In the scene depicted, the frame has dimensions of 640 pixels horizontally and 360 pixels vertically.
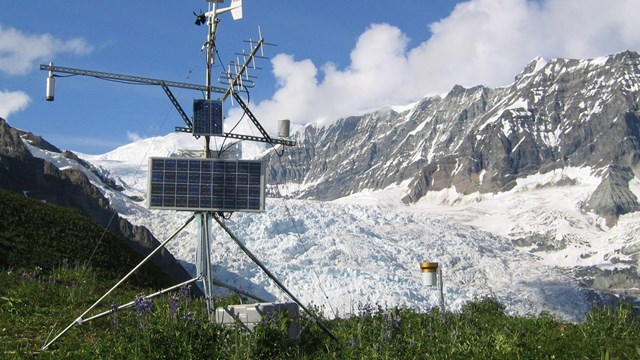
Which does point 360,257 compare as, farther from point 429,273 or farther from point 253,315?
point 253,315

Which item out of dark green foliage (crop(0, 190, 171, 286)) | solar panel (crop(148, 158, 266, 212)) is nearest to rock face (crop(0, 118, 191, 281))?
dark green foliage (crop(0, 190, 171, 286))

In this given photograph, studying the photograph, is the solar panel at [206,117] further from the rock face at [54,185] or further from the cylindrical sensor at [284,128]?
the rock face at [54,185]

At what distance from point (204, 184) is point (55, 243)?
648 inches

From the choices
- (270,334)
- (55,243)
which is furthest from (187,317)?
(55,243)

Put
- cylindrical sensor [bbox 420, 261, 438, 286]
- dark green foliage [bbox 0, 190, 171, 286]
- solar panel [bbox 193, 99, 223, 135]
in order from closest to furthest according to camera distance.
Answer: solar panel [bbox 193, 99, 223, 135] → cylindrical sensor [bbox 420, 261, 438, 286] → dark green foliage [bbox 0, 190, 171, 286]

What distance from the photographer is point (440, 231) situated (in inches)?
4811

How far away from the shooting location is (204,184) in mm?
15344

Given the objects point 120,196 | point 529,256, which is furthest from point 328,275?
point 529,256

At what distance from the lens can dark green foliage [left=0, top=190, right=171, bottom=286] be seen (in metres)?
26.8

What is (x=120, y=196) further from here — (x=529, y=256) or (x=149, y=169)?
(x=149, y=169)

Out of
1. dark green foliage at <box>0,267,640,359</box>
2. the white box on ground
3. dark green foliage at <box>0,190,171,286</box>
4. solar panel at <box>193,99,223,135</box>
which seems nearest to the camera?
dark green foliage at <box>0,267,640,359</box>

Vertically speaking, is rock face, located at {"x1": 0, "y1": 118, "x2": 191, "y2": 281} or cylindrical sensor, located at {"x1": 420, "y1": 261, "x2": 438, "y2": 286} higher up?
rock face, located at {"x1": 0, "y1": 118, "x2": 191, "y2": 281}

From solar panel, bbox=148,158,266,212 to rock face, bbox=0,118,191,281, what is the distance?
84818mm

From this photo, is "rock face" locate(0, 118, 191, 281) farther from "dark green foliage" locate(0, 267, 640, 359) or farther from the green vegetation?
"dark green foliage" locate(0, 267, 640, 359)
